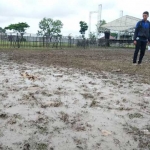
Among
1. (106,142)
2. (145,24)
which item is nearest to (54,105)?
(106,142)

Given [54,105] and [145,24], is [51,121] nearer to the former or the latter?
[54,105]

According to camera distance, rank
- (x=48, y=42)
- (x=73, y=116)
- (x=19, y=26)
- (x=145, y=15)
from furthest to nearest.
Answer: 1. (x=19, y=26)
2. (x=48, y=42)
3. (x=145, y=15)
4. (x=73, y=116)

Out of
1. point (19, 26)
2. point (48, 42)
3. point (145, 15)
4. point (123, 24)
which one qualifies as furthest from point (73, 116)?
point (19, 26)

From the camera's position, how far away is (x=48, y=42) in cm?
2444

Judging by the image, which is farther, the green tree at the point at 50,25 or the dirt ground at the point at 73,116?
the green tree at the point at 50,25

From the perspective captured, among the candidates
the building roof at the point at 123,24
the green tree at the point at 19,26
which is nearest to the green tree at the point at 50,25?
the green tree at the point at 19,26

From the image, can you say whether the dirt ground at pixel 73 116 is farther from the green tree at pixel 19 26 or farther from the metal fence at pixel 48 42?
the green tree at pixel 19 26

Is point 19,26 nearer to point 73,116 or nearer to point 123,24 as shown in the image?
point 123,24

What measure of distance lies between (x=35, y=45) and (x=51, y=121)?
845 inches

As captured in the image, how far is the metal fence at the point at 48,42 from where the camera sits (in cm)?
2158

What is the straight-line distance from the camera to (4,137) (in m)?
2.32

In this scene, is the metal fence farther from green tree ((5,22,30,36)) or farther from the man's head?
green tree ((5,22,30,36))

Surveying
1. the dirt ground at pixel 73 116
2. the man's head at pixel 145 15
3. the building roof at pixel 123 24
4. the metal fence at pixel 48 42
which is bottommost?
the dirt ground at pixel 73 116

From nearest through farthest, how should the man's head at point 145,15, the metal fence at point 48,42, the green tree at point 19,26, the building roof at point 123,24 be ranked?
the man's head at point 145,15, the metal fence at point 48,42, the building roof at point 123,24, the green tree at point 19,26
